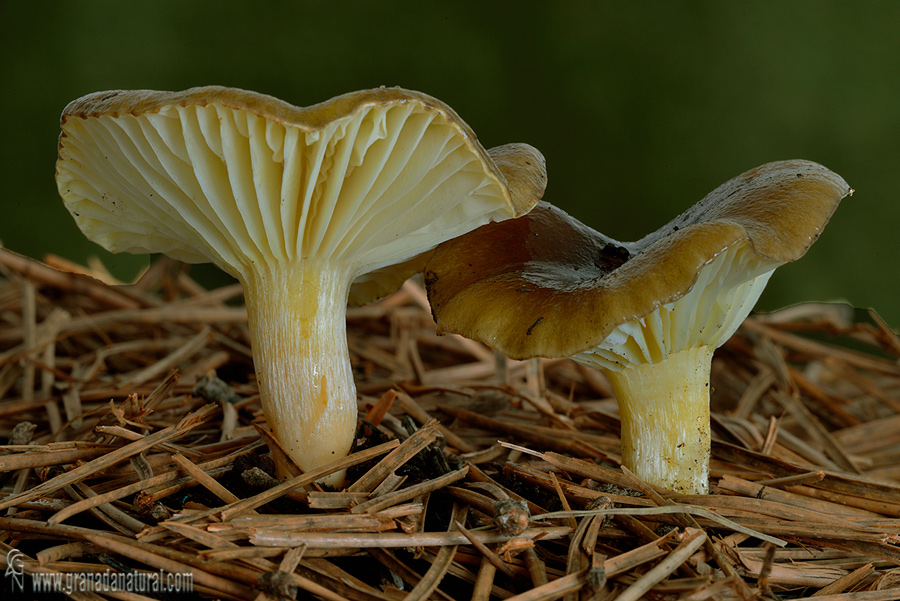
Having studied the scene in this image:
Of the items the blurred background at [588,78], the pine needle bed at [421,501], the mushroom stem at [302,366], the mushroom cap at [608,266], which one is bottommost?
the pine needle bed at [421,501]

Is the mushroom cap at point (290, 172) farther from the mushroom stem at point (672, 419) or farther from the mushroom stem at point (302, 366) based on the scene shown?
the mushroom stem at point (672, 419)

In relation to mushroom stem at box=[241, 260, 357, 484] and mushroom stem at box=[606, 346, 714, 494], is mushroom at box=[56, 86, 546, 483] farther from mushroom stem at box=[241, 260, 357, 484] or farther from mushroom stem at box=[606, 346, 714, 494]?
mushroom stem at box=[606, 346, 714, 494]

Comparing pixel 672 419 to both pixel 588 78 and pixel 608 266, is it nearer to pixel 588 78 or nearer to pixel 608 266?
pixel 608 266

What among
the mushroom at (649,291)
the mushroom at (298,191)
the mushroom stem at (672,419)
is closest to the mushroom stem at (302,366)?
the mushroom at (298,191)

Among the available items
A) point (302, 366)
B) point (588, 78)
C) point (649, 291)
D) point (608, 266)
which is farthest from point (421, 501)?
point (588, 78)

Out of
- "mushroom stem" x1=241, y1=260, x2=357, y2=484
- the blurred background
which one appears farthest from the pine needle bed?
the blurred background

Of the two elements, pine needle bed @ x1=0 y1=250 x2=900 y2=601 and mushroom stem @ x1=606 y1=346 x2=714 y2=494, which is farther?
mushroom stem @ x1=606 y1=346 x2=714 y2=494
